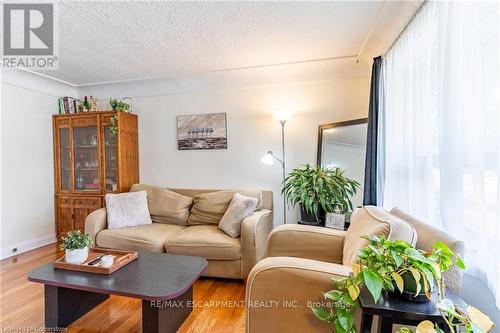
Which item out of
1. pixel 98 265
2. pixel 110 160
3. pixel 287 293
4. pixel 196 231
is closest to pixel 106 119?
pixel 110 160

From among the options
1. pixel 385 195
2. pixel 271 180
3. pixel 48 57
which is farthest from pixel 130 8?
pixel 385 195

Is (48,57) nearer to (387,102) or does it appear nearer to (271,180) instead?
(271,180)

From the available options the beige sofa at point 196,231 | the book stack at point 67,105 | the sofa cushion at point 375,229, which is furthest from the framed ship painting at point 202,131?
the sofa cushion at point 375,229

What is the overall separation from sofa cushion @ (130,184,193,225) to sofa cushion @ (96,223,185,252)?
0.78ft

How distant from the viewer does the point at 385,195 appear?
6.88 ft

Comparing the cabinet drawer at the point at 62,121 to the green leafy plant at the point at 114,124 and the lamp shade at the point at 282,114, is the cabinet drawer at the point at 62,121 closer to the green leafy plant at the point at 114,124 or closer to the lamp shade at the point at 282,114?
the green leafy plant at the point at 114,124

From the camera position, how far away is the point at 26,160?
3.15m

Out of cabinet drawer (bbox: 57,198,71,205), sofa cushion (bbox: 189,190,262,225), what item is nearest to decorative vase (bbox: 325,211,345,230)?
sofa cushion (bbox: 189,190,262,225)

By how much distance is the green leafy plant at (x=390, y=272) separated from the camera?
32.9 inches

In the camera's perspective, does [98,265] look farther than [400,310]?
Yes

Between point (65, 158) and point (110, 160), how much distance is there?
0.78m

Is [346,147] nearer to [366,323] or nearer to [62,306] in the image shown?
[366,323]

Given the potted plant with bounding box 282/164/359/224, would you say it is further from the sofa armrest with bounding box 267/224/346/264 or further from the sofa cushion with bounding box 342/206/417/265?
the sofa cushion with bounding box 342/206/417/265

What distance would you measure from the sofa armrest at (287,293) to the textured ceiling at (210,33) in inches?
66.8
